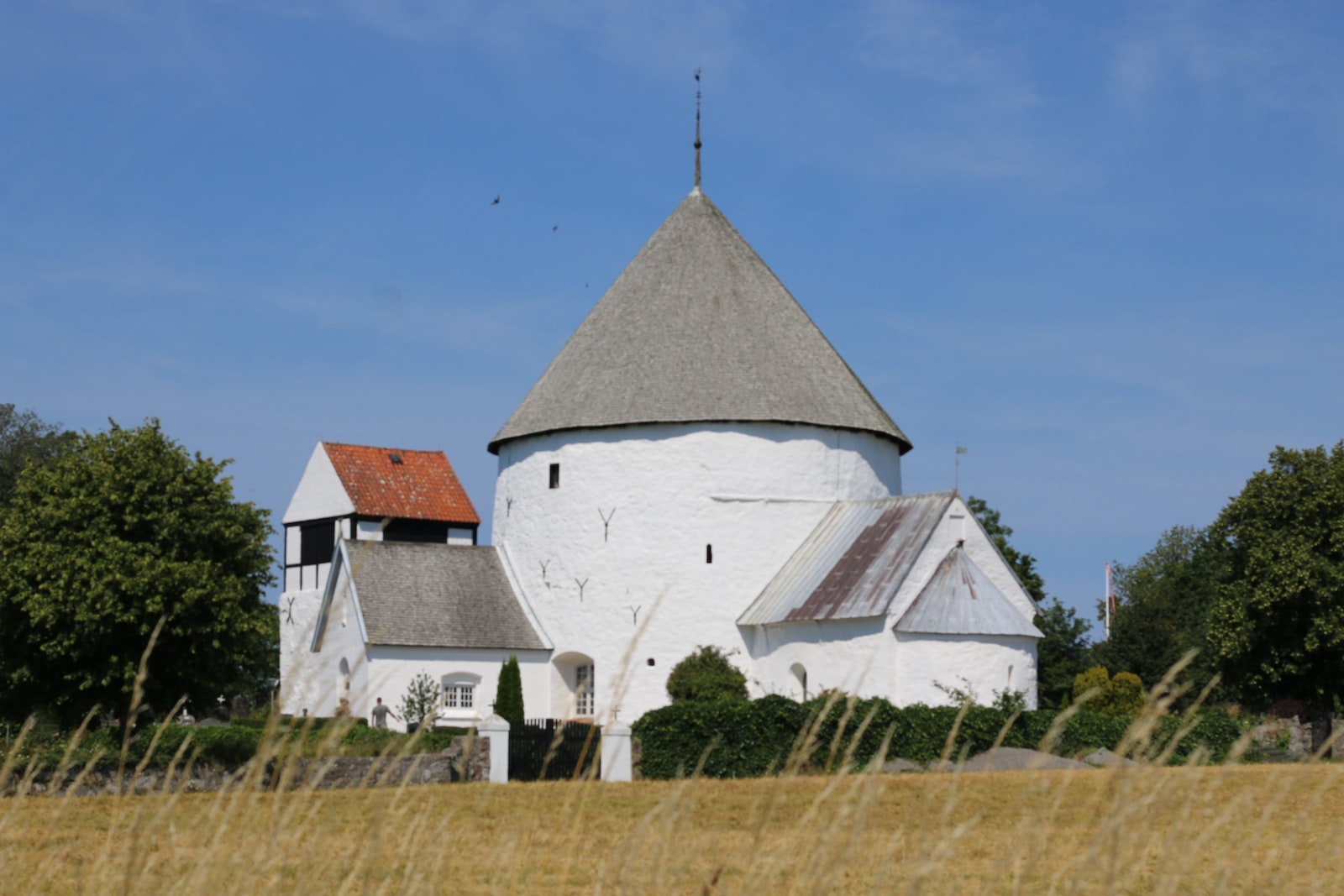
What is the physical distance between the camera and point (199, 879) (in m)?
4.34

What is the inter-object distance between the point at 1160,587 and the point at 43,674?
4499 centimetres

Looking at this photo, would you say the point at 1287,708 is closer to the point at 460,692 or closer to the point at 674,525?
the point at 674,525

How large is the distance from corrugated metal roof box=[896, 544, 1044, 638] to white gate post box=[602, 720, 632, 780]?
8016 millimetres

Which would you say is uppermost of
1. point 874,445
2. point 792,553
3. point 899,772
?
point 874,445

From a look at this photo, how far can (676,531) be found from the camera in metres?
32.9

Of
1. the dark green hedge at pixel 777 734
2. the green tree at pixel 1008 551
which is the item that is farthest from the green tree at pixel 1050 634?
the dark green hedge at pixel 777 734

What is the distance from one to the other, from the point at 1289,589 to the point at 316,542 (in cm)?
2933

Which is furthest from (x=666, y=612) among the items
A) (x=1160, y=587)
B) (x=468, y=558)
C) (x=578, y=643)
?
(x=1160, y=587)

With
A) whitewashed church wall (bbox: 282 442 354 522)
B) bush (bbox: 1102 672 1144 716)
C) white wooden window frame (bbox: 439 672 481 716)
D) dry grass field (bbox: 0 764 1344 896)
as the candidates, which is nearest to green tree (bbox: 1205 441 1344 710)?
bush (bbox: 1102 672 1144 716)

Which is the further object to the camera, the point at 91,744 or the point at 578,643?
the point at 578,643

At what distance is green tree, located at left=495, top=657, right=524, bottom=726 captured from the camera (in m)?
32.8

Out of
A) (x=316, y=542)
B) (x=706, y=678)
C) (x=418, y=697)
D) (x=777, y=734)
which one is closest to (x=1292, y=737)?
(x=706, y=678)

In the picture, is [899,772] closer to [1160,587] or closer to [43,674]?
[43,674]

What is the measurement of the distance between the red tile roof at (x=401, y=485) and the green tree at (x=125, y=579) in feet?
65.3
